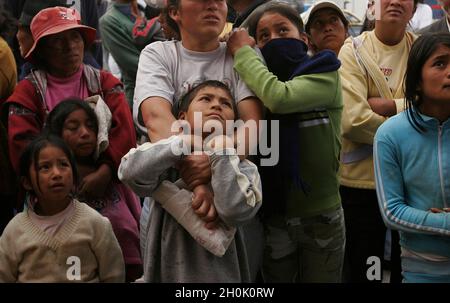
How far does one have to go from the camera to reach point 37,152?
9.93ft

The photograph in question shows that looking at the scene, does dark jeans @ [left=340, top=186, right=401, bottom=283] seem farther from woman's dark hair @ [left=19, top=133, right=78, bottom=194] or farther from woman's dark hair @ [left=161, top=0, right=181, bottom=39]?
woman's dark hair @ [left=19, top=133, right=78, bottom=194]

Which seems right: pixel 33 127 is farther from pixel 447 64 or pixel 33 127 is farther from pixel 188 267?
pixel 447 64

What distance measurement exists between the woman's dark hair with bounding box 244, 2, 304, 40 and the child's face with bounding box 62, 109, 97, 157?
0.88m

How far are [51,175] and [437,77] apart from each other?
163 cm

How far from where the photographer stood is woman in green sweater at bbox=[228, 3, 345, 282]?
9.30 feet

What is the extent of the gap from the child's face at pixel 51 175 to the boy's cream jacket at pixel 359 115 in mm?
1346

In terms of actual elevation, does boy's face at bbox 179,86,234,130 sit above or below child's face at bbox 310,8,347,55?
below

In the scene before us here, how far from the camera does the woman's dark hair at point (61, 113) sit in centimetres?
322

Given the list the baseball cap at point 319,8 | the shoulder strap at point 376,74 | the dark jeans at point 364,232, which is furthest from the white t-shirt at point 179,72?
the baseball cap at point 319,8

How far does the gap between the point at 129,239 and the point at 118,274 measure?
340mm

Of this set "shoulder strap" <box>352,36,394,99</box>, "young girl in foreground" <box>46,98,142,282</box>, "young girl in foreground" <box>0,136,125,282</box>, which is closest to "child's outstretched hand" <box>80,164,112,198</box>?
"young girl in foreground" <box>46,98,142,282</box>

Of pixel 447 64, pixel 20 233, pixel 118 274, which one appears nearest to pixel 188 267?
pixel 118 274

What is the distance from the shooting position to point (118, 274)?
302cm

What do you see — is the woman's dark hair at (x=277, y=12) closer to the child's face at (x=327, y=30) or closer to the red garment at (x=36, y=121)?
the red garment at (x=36, y=121)
